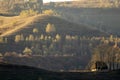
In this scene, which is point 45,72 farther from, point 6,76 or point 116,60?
point 116,60

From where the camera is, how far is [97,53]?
169500 mm

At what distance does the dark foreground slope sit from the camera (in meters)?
96.1

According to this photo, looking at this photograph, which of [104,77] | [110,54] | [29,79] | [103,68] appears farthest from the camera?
[110,54]

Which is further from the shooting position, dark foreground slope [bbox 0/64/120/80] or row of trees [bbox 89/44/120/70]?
row of trees [bbox 89/44/120/70]

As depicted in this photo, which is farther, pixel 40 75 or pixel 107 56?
pixel 107 56

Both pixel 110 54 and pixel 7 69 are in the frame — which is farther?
pixel 110 54

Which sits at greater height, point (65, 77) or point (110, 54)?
point (65, 77)

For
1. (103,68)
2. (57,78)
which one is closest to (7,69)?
(57,78)

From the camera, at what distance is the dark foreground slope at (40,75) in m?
96.1

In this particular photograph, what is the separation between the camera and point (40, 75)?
98438 millimetres

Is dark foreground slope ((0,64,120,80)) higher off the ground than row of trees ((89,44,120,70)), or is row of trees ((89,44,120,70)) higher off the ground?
dark foreground slope ((0,64,120,80))

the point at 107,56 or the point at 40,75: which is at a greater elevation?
the point at 40,75

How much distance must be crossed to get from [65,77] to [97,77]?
23.4 feet

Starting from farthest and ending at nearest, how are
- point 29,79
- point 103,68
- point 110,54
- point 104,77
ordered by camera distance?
point 110,54 < point 103,68 < point 104,77 < point 29,79
